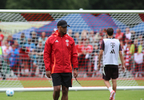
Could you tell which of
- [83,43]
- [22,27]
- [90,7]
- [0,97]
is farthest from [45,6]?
[0,97]

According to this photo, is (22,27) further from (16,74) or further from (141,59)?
(141,59)

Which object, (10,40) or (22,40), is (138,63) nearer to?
(22,40)

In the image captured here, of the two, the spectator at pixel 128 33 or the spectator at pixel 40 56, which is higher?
the spectator at pixel 128 33

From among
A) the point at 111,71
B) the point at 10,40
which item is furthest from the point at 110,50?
the point at 10,40

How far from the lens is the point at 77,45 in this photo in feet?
36.0

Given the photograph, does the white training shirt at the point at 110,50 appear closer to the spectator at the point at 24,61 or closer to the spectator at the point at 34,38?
the spectator at the point at 34,38

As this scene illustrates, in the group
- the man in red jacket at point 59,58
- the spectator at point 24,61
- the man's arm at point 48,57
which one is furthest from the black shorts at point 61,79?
the spectator at point 24,61

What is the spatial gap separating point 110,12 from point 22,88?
4.05 meters

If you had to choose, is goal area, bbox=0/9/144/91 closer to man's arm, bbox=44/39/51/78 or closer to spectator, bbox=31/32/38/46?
spectator, bbox=31/32/38/46

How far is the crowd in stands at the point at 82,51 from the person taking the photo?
35.3 feet

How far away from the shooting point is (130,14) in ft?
34.7

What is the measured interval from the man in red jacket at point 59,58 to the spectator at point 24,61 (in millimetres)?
4713

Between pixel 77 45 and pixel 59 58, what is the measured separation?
15.5 feet

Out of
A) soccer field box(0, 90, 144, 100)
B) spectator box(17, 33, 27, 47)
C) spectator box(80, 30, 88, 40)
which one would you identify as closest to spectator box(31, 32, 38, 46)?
spectator box(17, 33, 27, 47)
